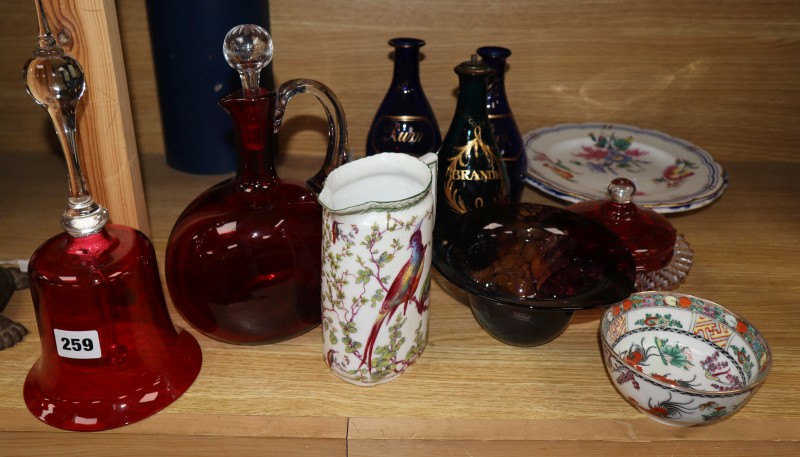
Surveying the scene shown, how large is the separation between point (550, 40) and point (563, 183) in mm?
231

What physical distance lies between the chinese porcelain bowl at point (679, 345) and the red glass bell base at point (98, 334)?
16.2 inches

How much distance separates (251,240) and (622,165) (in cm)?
60

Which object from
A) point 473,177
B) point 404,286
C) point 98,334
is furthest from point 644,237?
point 98,334

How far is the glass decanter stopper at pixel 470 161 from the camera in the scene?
0.76m

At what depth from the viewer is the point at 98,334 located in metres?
0.58

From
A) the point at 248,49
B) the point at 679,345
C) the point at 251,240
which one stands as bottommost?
the point at 679,345

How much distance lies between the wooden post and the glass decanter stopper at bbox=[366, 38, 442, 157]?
12.4 inches

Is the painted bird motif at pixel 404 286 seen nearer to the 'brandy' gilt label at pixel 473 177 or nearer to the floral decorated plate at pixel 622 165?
the 'brandy' gilt label at pixel 473 177

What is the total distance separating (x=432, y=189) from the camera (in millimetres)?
631

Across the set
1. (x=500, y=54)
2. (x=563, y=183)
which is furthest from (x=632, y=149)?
(x=500, y=54)

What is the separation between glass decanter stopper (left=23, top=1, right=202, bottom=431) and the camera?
22.1 inches

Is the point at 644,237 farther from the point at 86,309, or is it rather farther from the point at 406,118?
the point at 86,309

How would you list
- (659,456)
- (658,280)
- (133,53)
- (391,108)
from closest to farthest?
(659,456)
(658,280)
(391,108)
(133,53)

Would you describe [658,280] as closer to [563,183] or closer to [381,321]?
[563,183]
